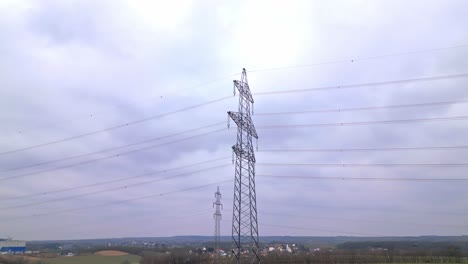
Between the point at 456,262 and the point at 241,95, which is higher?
the point at 241,95

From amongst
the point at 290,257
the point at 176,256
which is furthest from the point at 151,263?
the point at 290,257

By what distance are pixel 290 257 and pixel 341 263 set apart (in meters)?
10.1

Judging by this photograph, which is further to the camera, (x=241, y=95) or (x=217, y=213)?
(x=217, y=213)

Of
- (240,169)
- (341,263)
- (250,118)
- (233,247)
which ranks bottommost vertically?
(341,263)

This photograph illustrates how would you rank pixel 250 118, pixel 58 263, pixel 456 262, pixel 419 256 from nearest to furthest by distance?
pixel 250 118, pixel 456 262, pixel 58 263, pixel 419 256

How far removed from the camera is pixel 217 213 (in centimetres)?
7619

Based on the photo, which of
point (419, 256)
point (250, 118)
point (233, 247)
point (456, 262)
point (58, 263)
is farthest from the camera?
point (419, 256)

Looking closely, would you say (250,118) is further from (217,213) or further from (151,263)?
(151,263)

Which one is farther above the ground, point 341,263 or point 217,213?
point 217,213

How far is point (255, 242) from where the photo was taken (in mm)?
37750

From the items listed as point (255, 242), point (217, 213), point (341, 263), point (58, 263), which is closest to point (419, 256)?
point (341, 263)

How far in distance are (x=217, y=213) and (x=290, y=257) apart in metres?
15.4

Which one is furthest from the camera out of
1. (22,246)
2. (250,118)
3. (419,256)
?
(22,246)

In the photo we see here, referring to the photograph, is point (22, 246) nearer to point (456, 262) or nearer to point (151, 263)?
point (151, 263)
